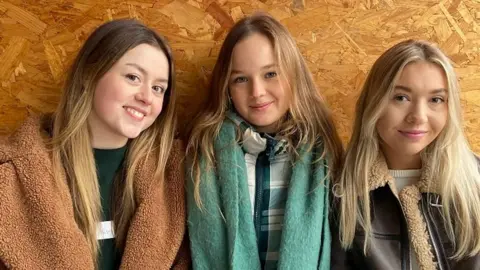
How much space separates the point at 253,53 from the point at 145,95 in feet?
0.93

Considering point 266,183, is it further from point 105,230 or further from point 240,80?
point 105,230

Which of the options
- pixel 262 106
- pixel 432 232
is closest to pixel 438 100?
pixel 432 232

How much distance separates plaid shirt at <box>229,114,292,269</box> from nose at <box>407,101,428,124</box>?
310 mm

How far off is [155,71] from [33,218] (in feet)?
1.41

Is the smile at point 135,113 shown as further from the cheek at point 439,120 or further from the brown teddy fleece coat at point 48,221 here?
the cheek at point 439,120

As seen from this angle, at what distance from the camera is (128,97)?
1.21 metres

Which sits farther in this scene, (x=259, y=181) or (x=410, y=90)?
(x=259, y=181)

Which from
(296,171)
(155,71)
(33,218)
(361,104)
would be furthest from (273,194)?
(33,218)

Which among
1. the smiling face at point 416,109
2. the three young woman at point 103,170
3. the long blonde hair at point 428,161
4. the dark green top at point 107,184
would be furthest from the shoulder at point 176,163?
the smiling face at point 416,109

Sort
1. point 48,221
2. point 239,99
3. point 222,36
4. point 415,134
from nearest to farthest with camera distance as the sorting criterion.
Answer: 1. point 48,221
2. point 415,134
3. point 239,99
4. point 222,36

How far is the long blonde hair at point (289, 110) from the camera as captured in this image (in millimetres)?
1301

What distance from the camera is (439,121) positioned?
47.4 inches

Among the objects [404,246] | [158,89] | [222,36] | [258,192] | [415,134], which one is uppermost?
[222,36]

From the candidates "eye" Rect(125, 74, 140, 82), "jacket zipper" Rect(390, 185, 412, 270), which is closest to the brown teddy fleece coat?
"eye" Rect(125, 74, 140, 82)
